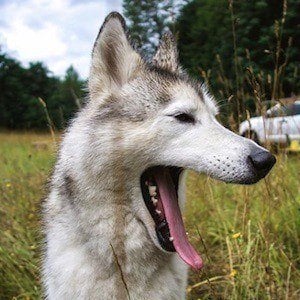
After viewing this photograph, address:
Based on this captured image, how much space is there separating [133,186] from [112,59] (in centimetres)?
63

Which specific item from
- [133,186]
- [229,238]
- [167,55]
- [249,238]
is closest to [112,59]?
[167,55]

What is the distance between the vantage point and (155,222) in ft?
6.11

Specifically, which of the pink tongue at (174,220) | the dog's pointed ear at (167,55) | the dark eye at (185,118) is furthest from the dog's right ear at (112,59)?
the pink tongue at (174,220)

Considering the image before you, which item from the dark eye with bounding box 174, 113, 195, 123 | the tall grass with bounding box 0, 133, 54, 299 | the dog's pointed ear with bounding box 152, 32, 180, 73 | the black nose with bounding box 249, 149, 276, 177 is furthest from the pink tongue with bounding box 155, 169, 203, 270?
the tall grass with bounding box 0, 133, 54, 299

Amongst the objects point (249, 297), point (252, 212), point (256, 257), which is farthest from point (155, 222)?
point (252, 212)

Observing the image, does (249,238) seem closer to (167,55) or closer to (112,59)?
(167,55)

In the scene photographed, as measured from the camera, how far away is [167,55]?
233 centimetres

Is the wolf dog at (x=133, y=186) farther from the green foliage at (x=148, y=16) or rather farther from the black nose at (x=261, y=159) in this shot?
the green foliage at (x=148, y=16)

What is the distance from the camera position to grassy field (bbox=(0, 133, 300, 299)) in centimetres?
244

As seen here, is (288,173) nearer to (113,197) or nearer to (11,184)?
(113,197)

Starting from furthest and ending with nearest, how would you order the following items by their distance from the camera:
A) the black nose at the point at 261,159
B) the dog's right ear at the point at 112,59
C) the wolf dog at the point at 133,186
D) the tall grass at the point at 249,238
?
the tall grass at the point at 249,238 < the dog's right ear at the point at 112,59 < the wolf dog at the point at 133,186 < the black nose at the point at 261,159

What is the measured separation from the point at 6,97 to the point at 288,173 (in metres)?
25.4

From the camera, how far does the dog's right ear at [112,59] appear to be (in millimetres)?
1984

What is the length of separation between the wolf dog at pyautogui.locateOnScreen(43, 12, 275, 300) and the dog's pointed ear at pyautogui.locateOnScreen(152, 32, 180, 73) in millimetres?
327
